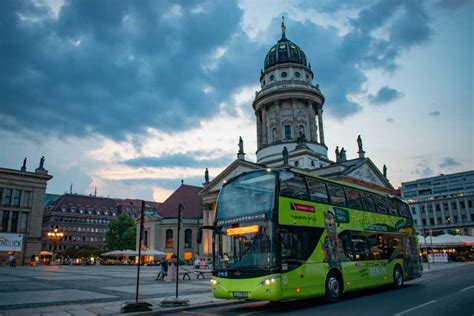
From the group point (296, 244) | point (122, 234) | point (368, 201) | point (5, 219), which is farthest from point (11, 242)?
point (296, 244)

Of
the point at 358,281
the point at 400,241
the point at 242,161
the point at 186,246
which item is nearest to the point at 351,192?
the point at 358,281

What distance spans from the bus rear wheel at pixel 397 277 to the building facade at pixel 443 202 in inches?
3105

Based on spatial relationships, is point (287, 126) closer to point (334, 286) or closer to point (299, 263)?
point (334, 286)

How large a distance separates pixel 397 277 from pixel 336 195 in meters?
6.12

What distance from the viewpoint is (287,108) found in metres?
63.9

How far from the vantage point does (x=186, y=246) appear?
71.8 m

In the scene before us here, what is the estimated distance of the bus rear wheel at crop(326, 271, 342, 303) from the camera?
12.8 meters

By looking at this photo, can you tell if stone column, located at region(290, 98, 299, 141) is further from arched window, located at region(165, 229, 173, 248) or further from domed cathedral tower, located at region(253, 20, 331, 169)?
arched window, located at region(165, 229, 173, 248)

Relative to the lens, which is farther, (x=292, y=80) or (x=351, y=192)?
(x=292, y=80)

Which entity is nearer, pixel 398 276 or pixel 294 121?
pixel 398 276

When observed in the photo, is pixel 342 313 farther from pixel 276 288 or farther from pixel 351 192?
pixel 351 192

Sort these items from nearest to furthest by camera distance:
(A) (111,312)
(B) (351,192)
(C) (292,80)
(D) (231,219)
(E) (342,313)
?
(E) (342,313) < (A) (111,312) < (D) (231,219) < (B) (351,192) < (C) (292,80)

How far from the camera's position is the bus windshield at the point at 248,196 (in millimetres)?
11836

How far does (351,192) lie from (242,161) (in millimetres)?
40265
